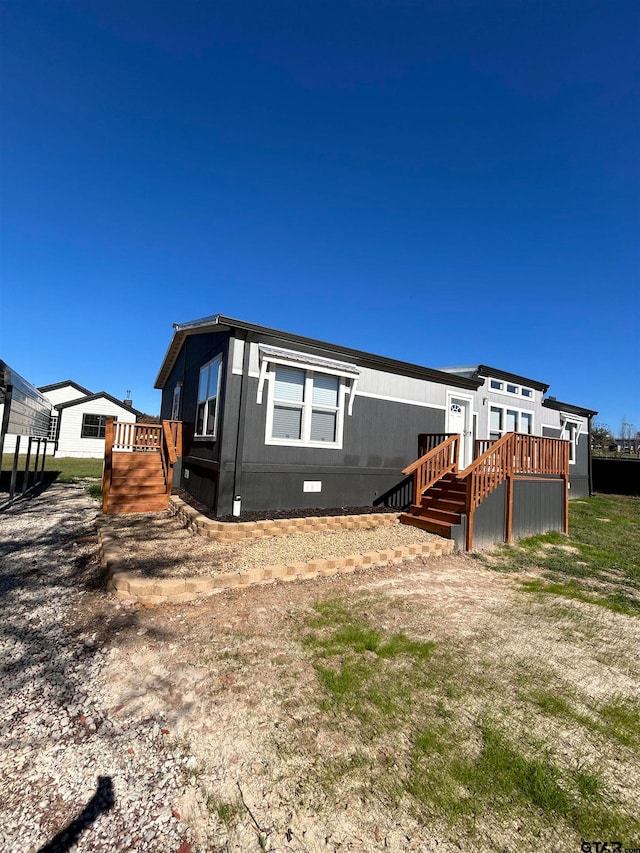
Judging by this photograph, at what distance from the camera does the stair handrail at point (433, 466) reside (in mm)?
8016

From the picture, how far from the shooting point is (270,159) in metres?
11.9

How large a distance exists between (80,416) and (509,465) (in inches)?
932

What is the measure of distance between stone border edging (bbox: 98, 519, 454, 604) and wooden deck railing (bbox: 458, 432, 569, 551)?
1656mm

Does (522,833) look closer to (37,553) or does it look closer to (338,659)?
(338,659)

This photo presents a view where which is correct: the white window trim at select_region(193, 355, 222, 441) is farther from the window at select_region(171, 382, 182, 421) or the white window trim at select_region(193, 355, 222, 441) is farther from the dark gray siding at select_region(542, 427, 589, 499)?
the dark gray siding at select_region(542, 427, 589, 499)

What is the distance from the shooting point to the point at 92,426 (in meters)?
22.6

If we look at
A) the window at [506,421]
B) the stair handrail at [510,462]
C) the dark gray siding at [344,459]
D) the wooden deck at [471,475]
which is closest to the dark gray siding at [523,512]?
the wooden deck at [471,475]

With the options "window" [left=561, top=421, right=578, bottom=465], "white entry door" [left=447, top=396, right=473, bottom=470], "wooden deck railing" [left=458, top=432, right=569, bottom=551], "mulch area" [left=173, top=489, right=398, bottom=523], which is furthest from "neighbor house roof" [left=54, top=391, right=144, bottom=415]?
"window" [left=561, top=421, right=578, bottom=465]

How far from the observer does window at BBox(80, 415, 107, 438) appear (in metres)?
22.4

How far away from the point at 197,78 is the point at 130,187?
3.79 meters

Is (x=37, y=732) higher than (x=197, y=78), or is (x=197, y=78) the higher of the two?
(x=197, y=78)

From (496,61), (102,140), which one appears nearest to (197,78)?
(102,140)

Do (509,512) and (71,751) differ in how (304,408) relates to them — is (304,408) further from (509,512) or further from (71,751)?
(71,751)

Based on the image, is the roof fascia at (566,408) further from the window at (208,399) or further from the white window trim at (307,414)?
the window at (208,399)
